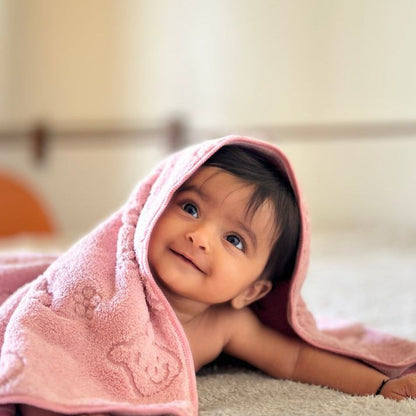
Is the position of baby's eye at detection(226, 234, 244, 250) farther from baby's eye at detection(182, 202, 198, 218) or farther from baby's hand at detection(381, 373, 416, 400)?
baby's hand at detection(381, 373, 416, 400)

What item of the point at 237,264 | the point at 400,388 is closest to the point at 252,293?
the point at 237,264

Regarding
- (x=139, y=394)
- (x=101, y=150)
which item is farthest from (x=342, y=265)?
(x=101, y=150)

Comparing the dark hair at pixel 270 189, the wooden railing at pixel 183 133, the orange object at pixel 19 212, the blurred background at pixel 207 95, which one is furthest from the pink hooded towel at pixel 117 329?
the orange object at pixel 19 212

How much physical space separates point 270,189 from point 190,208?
0.36 ft

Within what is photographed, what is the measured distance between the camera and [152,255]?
0.90 meters

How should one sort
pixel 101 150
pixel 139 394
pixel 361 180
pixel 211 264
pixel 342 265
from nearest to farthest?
pixel 139 394
pixel 211 264
pixel 342 265
pixel 361 180
pixel 101 150

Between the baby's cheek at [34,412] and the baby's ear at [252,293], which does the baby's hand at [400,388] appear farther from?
the baby's cheek at [34,412]

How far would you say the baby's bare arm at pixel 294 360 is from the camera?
0.94 m

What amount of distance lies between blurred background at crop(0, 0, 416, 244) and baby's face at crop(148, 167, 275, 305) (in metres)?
1.33

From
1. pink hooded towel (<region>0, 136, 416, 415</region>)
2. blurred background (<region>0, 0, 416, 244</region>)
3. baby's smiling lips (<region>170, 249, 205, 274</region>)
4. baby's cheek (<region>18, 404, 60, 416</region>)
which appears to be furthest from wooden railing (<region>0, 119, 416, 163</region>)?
baby's cheek (<region>18, 404, 60, 416</region>)

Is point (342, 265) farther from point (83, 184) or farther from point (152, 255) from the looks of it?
point (83, 184)

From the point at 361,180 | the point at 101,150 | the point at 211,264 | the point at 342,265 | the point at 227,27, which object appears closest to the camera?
the point at 211,264

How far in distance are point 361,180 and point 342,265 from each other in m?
0.68

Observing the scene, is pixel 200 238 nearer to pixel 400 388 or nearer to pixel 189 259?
pixel 189 259
